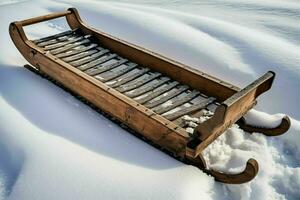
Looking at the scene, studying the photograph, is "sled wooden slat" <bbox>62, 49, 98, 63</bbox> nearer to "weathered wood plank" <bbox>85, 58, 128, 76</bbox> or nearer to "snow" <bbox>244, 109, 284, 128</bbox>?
"weathered wood plank" <bbox>85, 58, 128, 76</bbox>

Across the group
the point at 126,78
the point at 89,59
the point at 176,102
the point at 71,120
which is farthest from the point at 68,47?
the point at 176,102

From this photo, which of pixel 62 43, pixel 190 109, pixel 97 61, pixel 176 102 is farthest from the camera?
pixel 62 43

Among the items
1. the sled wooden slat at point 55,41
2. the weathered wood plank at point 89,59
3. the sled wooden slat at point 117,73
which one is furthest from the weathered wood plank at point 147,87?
the sled wooden slat at point 55,41

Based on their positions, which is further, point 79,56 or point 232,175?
point 79,56

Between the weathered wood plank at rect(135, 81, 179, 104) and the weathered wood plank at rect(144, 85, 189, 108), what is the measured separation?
0.04 m

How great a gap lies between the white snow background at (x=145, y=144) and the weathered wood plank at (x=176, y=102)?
→ 13.1 inches

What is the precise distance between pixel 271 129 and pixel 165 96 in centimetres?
97

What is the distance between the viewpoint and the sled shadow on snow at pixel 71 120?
109 inches

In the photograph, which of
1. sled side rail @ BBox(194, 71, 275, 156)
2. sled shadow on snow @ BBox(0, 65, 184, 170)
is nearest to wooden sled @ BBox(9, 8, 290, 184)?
sled side rail @ BBox(194, 71, 275, 156)

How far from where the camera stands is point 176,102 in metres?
3.13

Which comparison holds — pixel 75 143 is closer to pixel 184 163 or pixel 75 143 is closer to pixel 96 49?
pixel 184 163

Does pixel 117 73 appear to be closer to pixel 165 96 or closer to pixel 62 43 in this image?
pixel 165 96

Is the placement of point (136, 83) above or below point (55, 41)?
below

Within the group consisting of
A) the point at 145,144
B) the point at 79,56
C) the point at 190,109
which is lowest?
the point at 145,144
